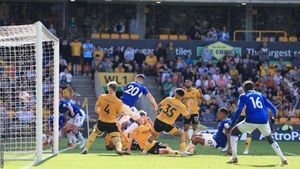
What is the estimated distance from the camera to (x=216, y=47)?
1564 inches

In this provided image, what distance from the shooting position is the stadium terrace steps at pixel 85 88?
36250 millimetres

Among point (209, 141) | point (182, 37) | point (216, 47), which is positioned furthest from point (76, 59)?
point (209, 141)

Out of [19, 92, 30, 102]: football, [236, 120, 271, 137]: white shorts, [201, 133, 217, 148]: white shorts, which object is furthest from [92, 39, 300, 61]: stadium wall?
[236, 120, 271, 137]: white shorts

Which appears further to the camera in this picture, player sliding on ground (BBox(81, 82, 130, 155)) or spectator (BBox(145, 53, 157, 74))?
spectator (BBox(145, 53, 157, 74))

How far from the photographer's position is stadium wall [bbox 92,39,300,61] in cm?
3894

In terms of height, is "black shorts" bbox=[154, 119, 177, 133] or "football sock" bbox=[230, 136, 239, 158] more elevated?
"black shorts" bbox=[154, 119, 177, 133]

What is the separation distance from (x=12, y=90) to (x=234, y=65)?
1791 cm

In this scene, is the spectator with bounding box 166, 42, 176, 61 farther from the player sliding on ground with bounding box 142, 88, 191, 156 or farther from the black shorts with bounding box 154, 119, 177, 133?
the black shorts with bounding box 154, 119, 177, 133

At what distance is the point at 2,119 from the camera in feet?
71.9

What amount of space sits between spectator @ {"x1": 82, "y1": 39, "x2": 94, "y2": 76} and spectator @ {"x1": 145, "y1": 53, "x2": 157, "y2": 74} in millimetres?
2643

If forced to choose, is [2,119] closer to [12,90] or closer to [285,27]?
[12,90]

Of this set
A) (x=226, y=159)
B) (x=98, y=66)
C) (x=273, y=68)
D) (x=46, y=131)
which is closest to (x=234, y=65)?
(x=273, y=68)

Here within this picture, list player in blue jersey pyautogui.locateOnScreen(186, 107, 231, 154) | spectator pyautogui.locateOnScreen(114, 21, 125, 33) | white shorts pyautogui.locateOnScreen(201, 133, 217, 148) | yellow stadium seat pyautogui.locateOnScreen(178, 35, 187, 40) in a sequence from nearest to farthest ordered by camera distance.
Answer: player in blue jersey pyautogui.locateOnScreen(186, 107, 231, 154)
white shorts pyautogui.locateOnScreen(201, 133, 217, 148)
yellow stadium seat pyautogui.locateOnScreen(178, 35, 187, 40)
spectator pyautogui.locateOnScreen(114, 21, 125, 33)

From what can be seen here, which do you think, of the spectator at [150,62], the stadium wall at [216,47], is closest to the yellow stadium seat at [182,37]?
the stadium wall at [216,47]
